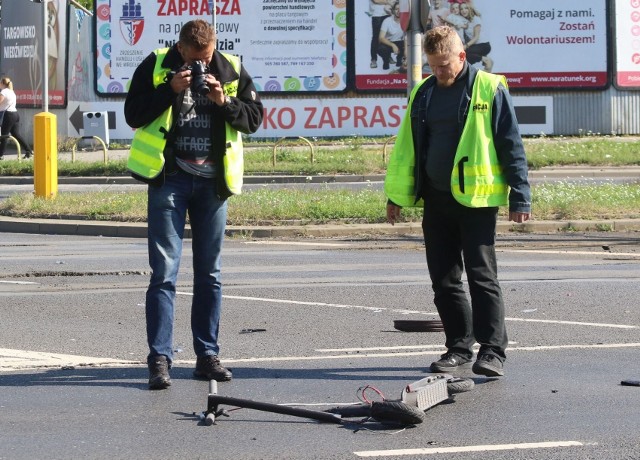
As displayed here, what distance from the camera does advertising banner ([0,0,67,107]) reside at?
1382 inches

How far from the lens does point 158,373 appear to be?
6.81m

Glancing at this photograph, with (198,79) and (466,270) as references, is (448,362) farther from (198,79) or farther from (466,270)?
(198,79)

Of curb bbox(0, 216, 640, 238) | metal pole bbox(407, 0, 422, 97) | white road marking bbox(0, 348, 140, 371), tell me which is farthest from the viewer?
curb bbox(0, 216, 640, 238)

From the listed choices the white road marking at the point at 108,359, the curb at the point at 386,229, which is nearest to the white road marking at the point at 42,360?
the white road marking at the point at 108,359

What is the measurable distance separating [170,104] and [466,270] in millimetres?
1850

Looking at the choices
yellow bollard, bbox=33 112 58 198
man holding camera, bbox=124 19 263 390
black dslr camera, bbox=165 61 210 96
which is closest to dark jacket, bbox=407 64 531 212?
man holding camera, bbox=124 19 263 390

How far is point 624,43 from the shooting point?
3409 centimetres

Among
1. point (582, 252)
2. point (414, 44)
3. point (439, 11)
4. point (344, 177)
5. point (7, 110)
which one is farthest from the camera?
point (439, 11)

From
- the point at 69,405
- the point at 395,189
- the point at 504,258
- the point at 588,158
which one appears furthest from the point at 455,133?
the point at 588,158

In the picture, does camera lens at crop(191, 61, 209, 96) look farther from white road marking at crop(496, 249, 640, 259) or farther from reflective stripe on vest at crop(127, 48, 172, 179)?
white road marking at crop(496, 249, 640, 259)

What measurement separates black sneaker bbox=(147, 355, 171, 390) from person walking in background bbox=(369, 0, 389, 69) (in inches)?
1090

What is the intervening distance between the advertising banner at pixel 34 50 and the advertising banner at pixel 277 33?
2.34m

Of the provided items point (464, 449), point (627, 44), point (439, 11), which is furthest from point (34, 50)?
point (464, 449)

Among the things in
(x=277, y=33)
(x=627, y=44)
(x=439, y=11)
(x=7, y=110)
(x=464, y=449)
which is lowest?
(x=464, y=449)
